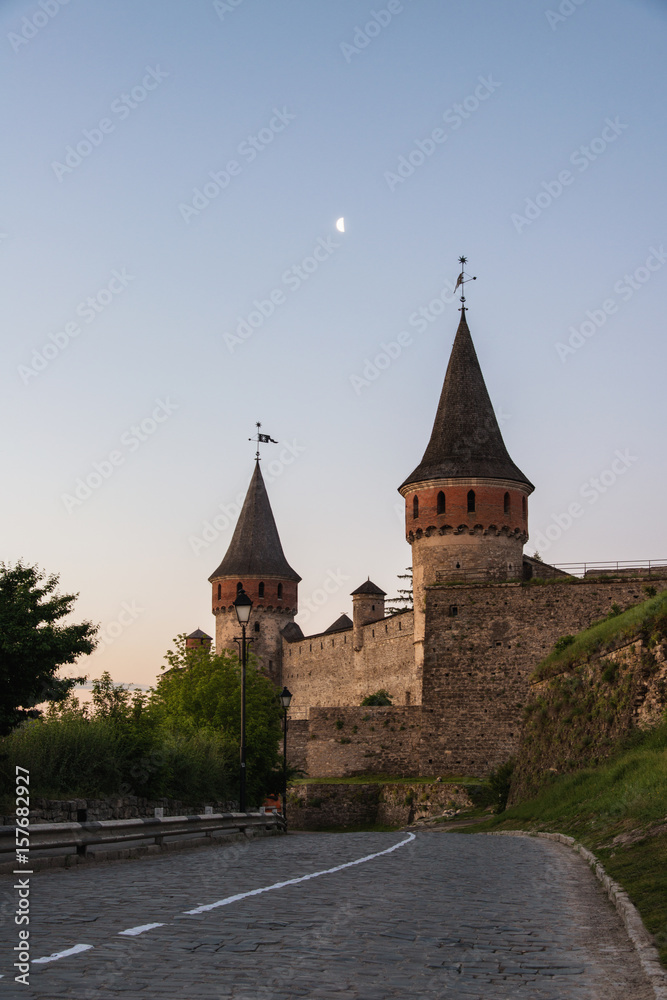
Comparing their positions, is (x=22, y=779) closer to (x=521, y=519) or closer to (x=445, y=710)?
(x=445, y=710)

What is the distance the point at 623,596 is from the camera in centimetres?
4400

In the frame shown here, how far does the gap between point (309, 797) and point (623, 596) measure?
16286 millimetres

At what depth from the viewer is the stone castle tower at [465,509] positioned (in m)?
45.9

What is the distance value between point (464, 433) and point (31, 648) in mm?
34175

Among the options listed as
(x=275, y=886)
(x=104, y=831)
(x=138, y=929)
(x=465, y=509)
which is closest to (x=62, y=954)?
(x=138, y=929)

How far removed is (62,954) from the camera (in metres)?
5.68

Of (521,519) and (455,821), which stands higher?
(521,519)

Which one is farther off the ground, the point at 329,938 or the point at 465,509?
the point at 465,509

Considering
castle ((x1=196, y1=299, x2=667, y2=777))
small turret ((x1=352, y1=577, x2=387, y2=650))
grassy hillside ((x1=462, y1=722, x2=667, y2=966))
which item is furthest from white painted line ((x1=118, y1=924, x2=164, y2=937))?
small turret ((x1=352, y1=577, x2=387, y2=650))

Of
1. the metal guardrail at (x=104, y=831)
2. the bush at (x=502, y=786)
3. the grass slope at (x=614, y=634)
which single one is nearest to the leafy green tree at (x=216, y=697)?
the bush at (x=502, y=786)

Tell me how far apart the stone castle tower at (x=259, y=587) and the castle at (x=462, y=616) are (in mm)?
14237

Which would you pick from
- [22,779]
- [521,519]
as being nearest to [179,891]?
[22,779]

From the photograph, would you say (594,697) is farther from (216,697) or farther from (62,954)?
(62,954)

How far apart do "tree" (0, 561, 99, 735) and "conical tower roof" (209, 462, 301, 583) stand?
50099 mm
